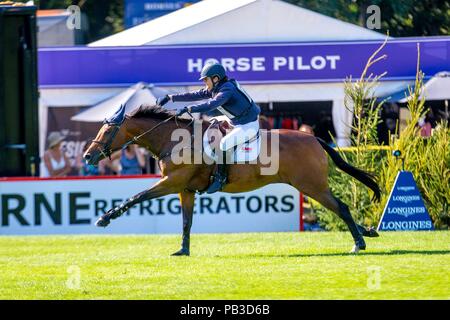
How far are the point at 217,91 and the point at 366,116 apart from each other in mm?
6229

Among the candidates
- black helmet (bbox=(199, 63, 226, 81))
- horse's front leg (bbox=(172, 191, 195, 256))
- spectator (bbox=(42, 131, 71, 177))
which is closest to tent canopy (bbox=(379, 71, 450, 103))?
spectator (bbox=(42, 131, 71, 177))

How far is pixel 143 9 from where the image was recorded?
3253 centimetres

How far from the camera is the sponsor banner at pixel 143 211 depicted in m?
17.7

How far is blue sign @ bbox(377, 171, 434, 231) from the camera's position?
51.6 ft

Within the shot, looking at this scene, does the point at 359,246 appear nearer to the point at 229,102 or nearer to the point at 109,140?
the point at 229,102

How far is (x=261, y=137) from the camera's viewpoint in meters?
13.0

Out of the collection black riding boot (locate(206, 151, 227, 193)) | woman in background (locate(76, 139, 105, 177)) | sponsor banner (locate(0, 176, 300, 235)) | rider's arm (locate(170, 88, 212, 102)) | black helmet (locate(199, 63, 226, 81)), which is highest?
black helmet (locate(199, 63, 226, 81))

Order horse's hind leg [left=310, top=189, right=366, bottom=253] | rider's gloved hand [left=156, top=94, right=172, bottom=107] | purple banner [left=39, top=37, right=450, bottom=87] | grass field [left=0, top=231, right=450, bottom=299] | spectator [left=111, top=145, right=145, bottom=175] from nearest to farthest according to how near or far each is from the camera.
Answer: grass field [left=0, top=231, right=450, bottom=299], horse's hind leg [left=310, top=189, right=366, bottom=253], rider's gloved hand [left=156, top=94, right=172, bottom=107], spectator [left=111, top=145, right=145, bottom=175], purple banner [left=39, top=37, right=450, bottom=87]

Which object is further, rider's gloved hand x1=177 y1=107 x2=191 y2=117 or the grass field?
rider's gloved hand x1=177 y1=107 x2=191 y2=117

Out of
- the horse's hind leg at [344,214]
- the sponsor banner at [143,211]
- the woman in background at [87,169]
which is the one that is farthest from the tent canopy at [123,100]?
the horse's hind leg at [344,214]

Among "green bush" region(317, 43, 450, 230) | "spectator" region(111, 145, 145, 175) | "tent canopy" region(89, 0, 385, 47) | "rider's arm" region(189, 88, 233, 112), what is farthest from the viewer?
"tent canopy" region(89, 0, 385, 47)

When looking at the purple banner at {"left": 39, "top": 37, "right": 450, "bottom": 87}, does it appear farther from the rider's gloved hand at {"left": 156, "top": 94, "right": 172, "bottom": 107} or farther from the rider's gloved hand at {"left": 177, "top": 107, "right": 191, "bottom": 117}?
the rider's gloved hand at {"left": 177, "top": 107, "right": 191, "bottom": 117}

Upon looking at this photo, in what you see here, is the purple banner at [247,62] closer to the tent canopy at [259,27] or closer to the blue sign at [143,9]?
the tent canopy at [259,27]

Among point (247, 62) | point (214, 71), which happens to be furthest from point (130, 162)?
point (214, 71)
